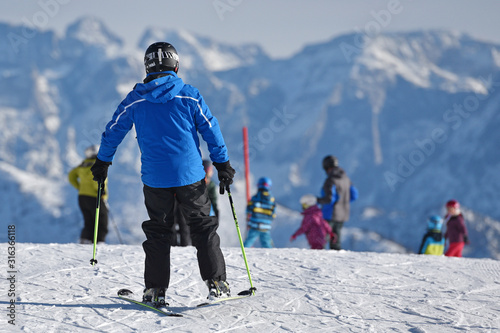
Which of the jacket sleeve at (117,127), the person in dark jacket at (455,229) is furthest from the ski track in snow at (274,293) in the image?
the person in dark jacket at (455,229)

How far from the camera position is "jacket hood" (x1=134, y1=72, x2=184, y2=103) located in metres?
3.73

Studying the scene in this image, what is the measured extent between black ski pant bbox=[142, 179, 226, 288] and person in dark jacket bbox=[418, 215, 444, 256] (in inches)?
244

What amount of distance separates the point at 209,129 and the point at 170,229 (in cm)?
87

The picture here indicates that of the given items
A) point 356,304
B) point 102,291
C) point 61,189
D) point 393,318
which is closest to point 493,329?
point 393,318

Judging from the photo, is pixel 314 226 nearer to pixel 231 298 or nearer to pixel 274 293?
pixel 274 293

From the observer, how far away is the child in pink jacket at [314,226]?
8.56 metres

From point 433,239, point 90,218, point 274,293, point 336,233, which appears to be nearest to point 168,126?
point 274,293

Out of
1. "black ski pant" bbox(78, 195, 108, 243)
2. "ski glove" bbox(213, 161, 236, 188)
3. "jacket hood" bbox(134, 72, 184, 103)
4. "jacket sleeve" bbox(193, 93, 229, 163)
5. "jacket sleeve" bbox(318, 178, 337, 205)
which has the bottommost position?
"black ski pant" bbox(78, 195, 108, 243)

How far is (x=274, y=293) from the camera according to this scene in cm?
448

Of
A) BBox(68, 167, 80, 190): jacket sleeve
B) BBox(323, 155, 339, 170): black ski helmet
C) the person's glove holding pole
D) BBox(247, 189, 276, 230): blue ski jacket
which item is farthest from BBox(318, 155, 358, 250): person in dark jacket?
the person's glove holding pole

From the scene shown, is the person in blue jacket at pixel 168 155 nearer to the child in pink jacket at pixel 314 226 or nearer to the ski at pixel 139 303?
the ski at pixel 139 303

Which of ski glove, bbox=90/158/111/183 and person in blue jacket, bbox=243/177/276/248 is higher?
ski glove, bbox=90/158/111/183

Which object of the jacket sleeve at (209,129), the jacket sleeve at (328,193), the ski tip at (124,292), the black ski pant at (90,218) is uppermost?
the jacket sleeve at (209,129)

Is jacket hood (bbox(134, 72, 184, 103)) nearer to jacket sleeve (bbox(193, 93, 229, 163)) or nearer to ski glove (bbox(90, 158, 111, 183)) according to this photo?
jacket sleeve (bbox(193, 93, 229, 163))
